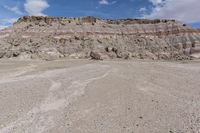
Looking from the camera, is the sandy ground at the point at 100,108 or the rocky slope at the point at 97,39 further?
the rocky slope at the point at 97,39

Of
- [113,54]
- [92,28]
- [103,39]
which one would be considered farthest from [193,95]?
[92,28]

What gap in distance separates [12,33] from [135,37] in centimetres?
3041

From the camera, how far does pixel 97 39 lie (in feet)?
190

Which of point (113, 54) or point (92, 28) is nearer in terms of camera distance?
point (113, 54)

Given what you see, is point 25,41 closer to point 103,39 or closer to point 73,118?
point 103,39

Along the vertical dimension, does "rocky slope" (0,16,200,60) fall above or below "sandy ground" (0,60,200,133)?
above

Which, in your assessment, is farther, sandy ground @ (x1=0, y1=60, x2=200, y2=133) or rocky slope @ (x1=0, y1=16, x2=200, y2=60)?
rocky slope @ (x1=0, y1=16, x2=200, y2=60)

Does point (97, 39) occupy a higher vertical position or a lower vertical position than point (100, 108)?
higher

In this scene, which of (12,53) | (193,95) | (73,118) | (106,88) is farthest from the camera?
(12,53)

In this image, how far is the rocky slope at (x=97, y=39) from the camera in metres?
52.5

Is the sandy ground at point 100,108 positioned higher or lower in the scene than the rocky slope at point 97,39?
lower

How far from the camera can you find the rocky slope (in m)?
52.5

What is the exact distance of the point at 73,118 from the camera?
10.2 meters

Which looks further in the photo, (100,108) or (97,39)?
(97,39)
